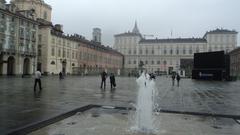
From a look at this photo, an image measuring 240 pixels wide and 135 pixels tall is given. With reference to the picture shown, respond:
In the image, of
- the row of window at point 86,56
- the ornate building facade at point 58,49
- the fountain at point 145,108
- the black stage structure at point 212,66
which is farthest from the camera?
the row of window at point 86,56

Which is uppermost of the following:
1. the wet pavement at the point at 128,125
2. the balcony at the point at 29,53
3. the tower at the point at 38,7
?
the tower at the point at 38,7

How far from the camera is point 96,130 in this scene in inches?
277

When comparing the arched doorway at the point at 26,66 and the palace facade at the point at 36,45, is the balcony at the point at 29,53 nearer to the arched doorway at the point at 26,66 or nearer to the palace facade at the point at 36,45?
the palace facade at the point at 36,45

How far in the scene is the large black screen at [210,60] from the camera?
45750 millimetres

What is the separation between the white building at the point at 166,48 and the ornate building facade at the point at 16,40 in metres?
73.3

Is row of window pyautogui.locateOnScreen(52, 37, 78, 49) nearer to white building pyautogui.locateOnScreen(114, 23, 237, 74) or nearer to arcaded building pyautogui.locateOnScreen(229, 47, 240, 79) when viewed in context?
arcaded building pyautogui.locateOnScreen(229, 47, 240, 79)

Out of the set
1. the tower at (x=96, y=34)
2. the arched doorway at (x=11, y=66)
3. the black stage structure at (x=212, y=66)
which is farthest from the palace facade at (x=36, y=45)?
the tower at (x=96, y=34)

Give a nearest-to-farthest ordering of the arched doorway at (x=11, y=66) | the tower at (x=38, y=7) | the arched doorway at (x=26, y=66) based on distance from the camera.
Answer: the arched doorway at (x=11, y=66)
the arched doorway at (x=26, y=66)
the tower at (x=38, y=7)

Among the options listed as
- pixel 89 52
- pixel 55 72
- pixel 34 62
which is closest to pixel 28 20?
pixel 34 62

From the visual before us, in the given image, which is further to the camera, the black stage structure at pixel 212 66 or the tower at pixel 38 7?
the tower at pixel 38 7

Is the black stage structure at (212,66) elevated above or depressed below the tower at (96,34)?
below

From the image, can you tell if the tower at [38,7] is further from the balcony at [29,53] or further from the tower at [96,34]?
the tower at [96,34]

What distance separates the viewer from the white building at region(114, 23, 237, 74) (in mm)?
123312

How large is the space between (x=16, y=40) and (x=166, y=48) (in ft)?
286
